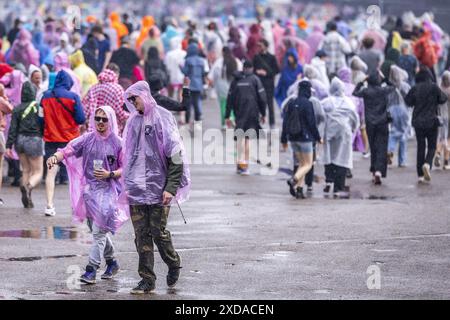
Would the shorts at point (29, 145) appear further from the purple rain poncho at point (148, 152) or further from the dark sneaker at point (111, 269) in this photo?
the purple rain poncho at point (148, 152)

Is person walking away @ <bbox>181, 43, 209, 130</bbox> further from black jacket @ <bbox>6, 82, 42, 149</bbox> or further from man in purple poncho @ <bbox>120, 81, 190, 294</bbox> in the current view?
man in purple poncho @ <bbox>120, 81, 190, 294</bbox>

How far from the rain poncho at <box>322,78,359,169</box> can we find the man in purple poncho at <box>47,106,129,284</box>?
732cm

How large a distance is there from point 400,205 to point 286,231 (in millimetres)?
3076

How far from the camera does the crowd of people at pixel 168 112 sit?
1363cm

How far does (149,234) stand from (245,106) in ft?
33.9

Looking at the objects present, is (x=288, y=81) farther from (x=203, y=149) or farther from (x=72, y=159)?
(x=72, y=159)

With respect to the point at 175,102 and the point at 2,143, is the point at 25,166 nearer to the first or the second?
the point at 2,143

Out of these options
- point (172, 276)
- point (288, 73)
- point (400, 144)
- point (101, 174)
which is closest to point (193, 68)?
point (288, 73)

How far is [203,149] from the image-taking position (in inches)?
1080

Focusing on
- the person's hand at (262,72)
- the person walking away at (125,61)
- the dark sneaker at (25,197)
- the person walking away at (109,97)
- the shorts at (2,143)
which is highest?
the person walking away at (125,61)

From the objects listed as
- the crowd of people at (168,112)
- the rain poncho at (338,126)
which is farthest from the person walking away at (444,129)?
the rain poncho at (338,126)

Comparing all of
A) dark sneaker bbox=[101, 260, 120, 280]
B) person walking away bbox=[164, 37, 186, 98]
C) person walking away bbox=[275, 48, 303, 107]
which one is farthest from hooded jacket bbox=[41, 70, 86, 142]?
person walking away bbox=[164, 37, 186, 98]

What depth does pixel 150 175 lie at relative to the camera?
13.6m
